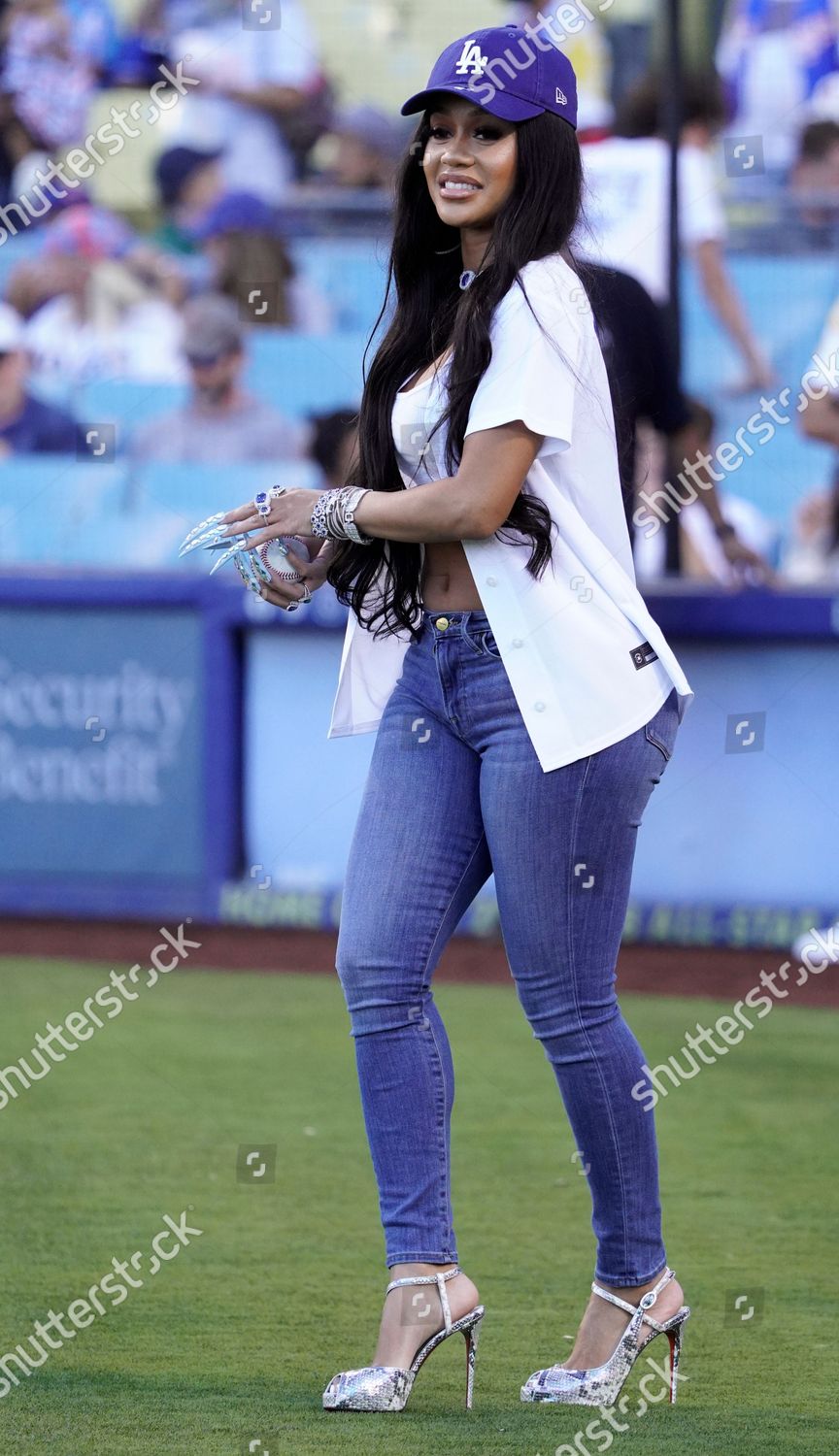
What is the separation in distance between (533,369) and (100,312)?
714cm

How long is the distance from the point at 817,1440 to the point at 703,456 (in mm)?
4734

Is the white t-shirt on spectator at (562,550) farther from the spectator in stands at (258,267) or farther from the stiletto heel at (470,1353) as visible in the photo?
the spectator in stands at (258,267)

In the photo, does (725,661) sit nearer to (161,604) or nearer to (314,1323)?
(161,604)

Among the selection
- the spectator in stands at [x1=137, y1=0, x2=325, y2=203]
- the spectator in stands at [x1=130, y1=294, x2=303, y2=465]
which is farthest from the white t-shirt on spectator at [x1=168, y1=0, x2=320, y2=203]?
the spectator in stands at [x1=130, y1=294, x2=303, y2=465]

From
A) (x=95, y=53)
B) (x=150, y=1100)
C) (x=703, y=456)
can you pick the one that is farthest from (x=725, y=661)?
(x=95, y=53)

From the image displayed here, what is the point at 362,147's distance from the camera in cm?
935

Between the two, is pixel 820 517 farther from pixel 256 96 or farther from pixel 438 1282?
pixel 438 1282

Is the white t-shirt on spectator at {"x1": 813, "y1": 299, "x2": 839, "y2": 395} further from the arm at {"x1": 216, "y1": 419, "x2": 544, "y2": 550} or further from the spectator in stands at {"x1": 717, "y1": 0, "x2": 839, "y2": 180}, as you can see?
the arm at {"x1": 216, "y1": 419, "x2": 544, "y2": 550}

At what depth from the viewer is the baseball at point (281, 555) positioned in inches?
103

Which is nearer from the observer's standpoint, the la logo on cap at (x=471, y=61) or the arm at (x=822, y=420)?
the la logo on cap at (x=471, y=61)

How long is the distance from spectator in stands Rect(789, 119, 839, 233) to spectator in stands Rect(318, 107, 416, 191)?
6.01 feet

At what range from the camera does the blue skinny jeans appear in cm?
246

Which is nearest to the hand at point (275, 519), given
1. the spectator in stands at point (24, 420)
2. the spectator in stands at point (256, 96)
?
the spectator in stands at point (24, 420)

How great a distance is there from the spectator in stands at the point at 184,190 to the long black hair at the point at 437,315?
7.03m
